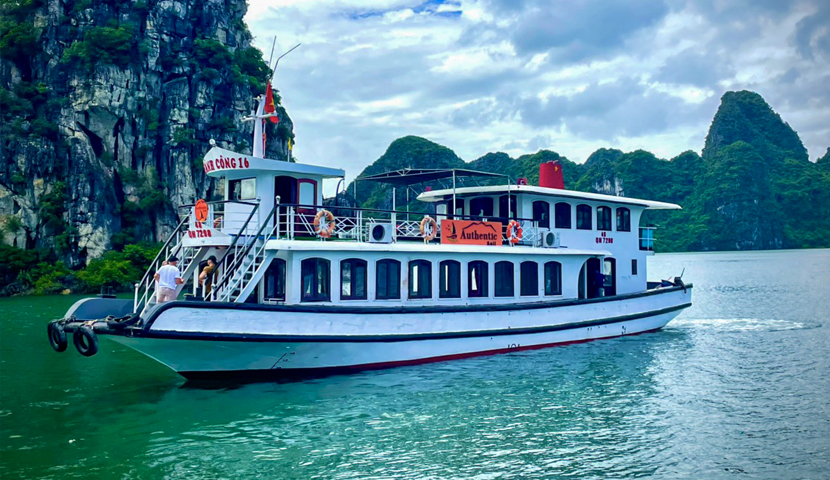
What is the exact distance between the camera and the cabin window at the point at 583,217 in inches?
800

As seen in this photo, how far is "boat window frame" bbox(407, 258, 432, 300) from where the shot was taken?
15.7m

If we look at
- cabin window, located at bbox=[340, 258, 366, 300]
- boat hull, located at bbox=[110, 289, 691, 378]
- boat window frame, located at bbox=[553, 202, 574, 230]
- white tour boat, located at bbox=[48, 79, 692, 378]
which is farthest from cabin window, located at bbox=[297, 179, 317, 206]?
boat window frame, located at bbox=[553, 202, 574, 230]

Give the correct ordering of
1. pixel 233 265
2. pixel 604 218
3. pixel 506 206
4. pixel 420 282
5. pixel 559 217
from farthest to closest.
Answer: pixel 604 218 → pixel 559 217 → pixel 506 206 → pixel 420 282 → pixel 233 265

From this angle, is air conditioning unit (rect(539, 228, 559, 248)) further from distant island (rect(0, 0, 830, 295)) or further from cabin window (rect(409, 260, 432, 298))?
distant island (rect(0, 0, 830, 295))

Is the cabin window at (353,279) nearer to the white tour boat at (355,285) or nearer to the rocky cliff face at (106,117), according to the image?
the white tour boat at (355,285)

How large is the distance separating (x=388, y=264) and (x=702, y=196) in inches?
5254

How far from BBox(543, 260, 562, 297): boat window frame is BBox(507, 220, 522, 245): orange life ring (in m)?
1.28

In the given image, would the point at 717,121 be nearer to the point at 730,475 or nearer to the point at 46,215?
the point at 46,215

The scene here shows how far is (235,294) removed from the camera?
1419cm

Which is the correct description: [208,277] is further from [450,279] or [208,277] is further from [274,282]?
[450,279]

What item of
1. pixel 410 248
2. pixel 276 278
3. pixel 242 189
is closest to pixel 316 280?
pixel 276 278

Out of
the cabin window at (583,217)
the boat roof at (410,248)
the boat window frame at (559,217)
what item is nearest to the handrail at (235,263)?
the boat roof at (410,248)

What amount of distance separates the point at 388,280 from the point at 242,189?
3.98 meters

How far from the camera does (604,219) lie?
21.0 metres
